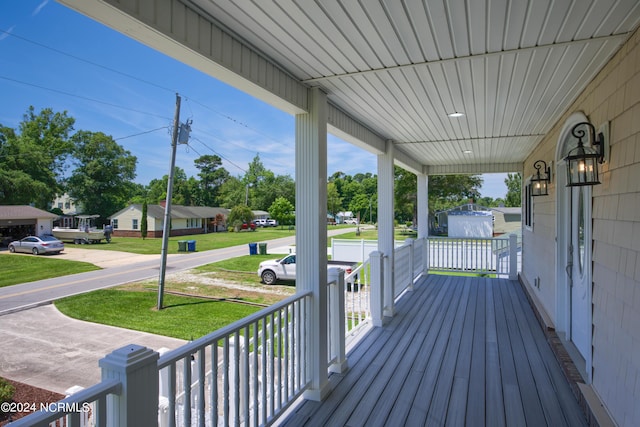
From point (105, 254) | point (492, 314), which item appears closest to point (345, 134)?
point (492, 314)

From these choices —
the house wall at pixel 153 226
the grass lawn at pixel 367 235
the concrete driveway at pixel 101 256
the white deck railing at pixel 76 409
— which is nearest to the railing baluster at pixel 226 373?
the white deck railing at pixel 76 409

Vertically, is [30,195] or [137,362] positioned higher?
[30,195]

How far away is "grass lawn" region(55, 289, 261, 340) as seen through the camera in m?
8.09

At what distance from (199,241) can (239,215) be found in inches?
97.5

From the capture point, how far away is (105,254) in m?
8.26

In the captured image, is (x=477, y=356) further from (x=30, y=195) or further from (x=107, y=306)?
(x=107, y=306)

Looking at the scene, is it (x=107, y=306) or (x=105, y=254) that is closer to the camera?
(x=105, y=254)

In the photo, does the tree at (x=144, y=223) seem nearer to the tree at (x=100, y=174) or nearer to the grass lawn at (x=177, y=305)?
the grass lawn at (x=177, y=305)

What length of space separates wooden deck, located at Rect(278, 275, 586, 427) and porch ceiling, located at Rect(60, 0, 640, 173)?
2377 millimetres

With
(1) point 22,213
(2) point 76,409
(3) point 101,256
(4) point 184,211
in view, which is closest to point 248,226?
(4) point 184,211

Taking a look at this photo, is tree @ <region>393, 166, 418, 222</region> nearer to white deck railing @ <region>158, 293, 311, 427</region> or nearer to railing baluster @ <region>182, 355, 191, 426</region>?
white deck railing @ <region>158, 293, 311, 427</region>

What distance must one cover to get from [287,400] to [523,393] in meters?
1.83

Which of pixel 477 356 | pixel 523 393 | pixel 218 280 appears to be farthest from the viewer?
pixel 218 280

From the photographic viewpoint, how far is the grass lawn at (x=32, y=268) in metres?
4.04
